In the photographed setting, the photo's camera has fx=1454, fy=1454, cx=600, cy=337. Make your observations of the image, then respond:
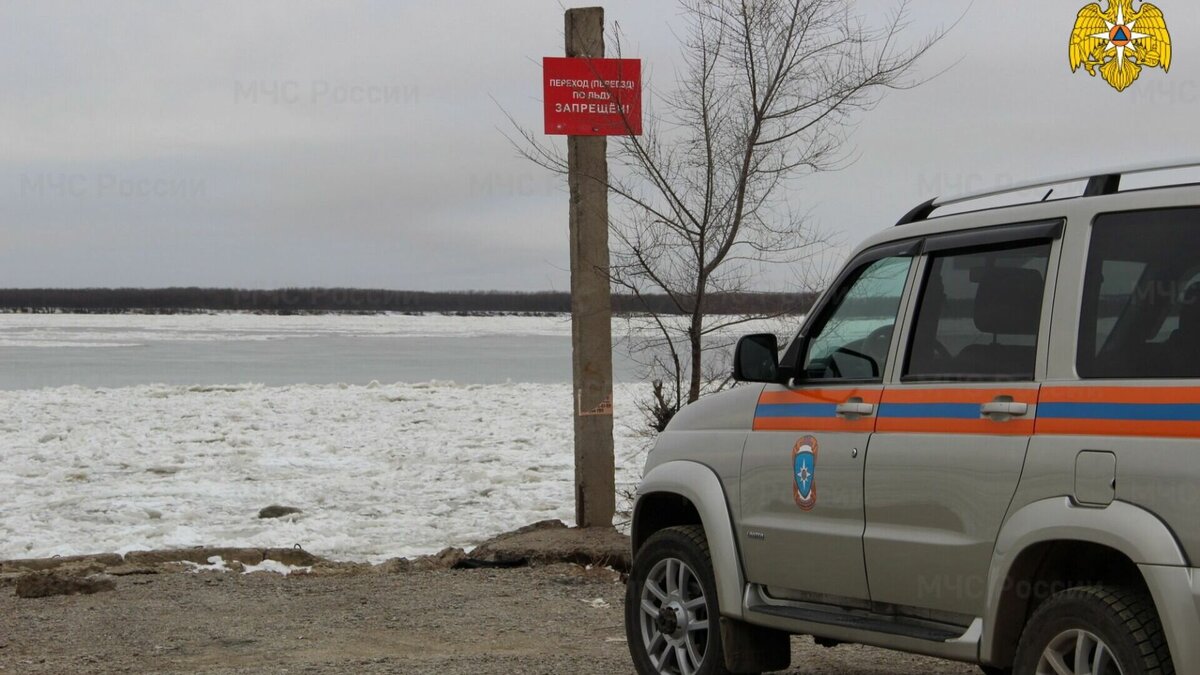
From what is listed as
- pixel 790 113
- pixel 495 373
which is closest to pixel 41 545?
pixel 790 113

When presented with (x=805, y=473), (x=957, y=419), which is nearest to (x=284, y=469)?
(x=805, y=473)

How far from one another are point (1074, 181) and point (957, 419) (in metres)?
0.91

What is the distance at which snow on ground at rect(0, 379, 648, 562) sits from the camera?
45.3 feet

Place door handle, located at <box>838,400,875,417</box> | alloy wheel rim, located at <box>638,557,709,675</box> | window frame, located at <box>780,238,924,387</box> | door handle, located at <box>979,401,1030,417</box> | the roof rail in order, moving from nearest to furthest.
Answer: the roof rail
door handle, located at <box>979,401,1030,417</box>
door handle, located at <box>838,400,875,417</box>
window frame, located at <box>780,238,924,387</box>
alloy wheel rim, located at <box>638,557,709,675</box>

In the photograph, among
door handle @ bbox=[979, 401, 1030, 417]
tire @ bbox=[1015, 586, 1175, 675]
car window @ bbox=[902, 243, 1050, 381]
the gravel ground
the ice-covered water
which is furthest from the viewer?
the ice-covered water

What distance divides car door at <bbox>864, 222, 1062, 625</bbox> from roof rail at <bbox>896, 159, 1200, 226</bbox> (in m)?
0.19

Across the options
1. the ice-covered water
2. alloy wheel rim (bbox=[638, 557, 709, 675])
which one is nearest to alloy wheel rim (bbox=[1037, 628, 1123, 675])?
alloy wheel rim (bbox=[638, 557, 709, 675])

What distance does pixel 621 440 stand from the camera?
2141 centimetres

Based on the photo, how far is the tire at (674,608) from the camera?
6.34m

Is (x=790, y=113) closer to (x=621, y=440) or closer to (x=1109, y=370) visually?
(x=1109, y=370)

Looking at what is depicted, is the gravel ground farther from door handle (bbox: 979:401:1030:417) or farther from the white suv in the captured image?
door handle (bbox: 979:401:1030:417)

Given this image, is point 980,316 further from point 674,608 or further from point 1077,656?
point 674,608

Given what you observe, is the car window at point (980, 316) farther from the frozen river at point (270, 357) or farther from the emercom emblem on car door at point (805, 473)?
the frozen river at point (270, 357)

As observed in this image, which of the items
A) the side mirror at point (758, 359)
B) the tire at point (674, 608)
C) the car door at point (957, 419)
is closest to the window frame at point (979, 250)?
the car door at point (957, 419)
